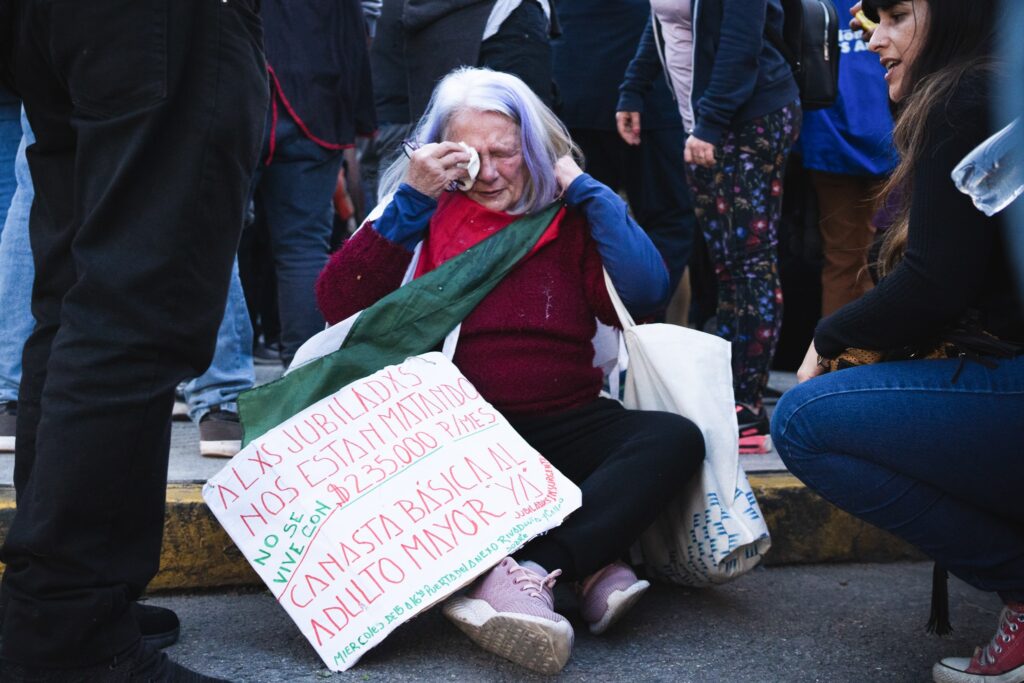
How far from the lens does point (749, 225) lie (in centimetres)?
305

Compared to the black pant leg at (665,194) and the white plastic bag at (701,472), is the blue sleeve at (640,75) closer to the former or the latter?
the black pant leg at (665,194)

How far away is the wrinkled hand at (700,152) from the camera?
3.00 m

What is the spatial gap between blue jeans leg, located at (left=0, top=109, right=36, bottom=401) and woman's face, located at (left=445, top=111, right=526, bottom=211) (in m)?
0.96

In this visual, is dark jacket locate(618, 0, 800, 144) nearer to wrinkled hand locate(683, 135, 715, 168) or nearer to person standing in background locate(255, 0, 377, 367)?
wrinkled hand locate(683, 135, 715, 168)

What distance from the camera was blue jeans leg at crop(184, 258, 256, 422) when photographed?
280 centimetres

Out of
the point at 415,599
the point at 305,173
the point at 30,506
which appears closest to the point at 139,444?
the point at 30,506

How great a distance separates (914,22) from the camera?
1872mm

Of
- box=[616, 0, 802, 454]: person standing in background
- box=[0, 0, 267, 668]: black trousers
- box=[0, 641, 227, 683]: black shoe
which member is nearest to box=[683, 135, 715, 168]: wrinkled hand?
box=[616, 0, 802, 454]: person standing in background

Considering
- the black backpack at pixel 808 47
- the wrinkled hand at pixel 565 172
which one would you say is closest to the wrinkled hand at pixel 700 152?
the black backpack at pixel 808 47

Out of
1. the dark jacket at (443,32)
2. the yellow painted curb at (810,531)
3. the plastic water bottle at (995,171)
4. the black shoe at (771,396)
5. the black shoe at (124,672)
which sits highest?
the plastic water bottle at (995,171)

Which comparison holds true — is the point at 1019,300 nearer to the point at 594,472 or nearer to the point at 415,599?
the point at 594,472

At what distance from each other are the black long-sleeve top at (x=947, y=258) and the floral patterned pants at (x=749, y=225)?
3.92 feet

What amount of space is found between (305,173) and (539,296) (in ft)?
3.55

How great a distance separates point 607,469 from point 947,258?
0.77 metres
